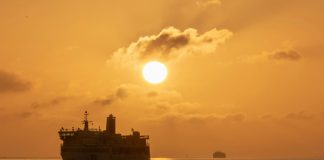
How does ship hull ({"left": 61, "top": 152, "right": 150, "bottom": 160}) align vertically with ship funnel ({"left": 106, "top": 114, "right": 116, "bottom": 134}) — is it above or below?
below

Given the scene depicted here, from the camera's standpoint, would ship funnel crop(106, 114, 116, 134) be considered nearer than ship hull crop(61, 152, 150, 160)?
No

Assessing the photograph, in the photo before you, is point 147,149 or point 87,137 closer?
point 87,137

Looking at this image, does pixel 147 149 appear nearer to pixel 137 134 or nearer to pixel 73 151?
pixel 137 134

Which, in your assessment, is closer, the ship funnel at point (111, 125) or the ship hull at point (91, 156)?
the ship hull at point (91, 156)

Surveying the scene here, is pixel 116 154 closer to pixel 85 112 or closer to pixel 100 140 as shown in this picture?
pixel 100 140

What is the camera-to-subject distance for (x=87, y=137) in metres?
142

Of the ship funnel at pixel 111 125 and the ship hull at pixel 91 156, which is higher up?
the ship funnel at pixel 111 125

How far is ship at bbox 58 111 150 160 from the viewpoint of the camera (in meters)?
142

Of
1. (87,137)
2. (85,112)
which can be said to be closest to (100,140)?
(87,137)

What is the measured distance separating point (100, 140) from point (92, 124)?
10223 mm

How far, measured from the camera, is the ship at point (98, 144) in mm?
141750

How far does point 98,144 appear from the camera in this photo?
142250 mm

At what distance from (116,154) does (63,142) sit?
48.4ft

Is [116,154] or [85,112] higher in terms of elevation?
[85,112]
